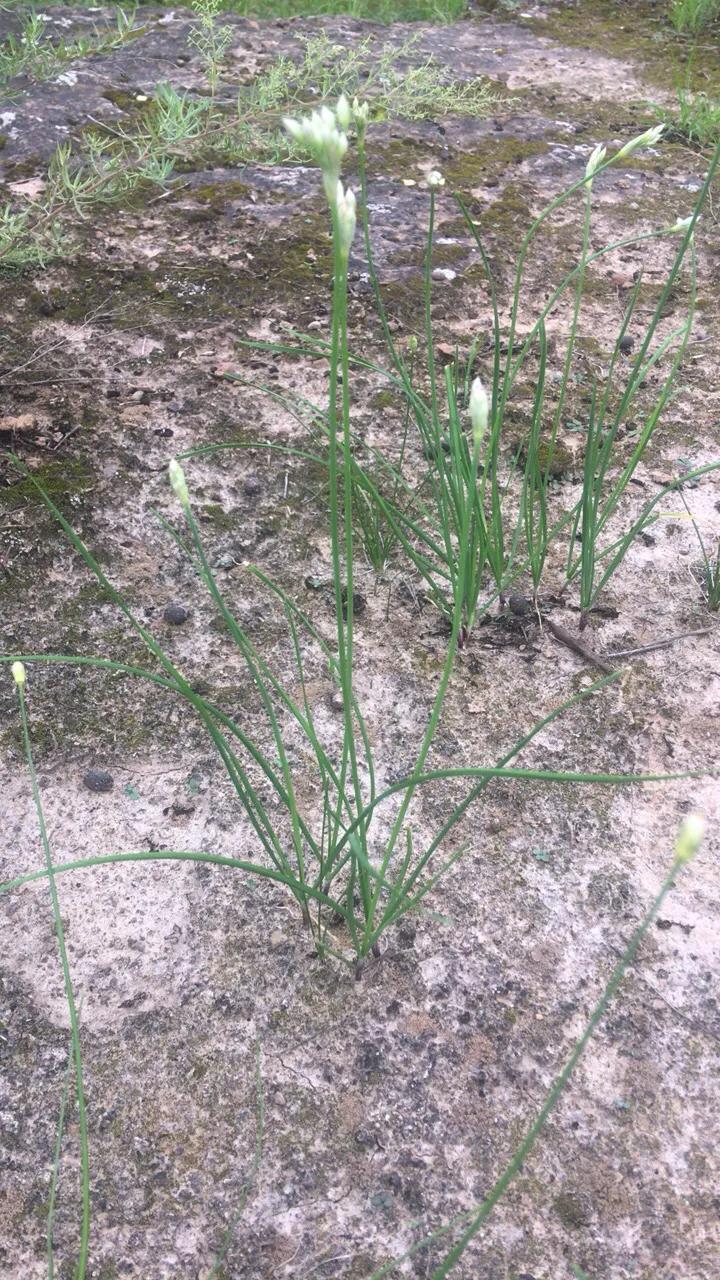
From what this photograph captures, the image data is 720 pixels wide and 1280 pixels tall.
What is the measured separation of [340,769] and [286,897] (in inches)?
9.0

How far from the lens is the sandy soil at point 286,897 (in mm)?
1171

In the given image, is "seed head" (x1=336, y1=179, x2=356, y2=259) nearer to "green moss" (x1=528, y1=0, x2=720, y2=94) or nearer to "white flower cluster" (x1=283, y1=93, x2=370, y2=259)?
"white flower cluster" (x1=283, y1=93, x2=370, y2=259)

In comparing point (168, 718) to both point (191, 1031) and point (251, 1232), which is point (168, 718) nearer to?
point (191, 1031)

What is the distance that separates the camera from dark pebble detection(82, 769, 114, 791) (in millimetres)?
1624

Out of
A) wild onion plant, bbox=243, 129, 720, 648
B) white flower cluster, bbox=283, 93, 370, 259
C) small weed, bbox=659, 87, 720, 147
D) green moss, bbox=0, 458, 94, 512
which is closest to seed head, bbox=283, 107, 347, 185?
white flower cluster, bbox=283, 93, 370, 259

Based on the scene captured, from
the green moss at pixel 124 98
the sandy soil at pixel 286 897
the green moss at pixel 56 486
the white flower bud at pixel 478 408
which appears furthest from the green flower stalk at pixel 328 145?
the green moss at pixel 124 98

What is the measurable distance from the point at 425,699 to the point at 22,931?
2.73 ft

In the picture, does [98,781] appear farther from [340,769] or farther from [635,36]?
[635,36]

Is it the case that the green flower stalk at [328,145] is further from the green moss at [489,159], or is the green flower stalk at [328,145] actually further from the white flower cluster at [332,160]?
the green moss at [489,159]

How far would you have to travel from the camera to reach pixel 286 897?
1490 mm

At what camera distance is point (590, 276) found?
9.52ft

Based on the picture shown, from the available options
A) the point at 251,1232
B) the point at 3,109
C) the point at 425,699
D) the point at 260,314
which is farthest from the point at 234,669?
the point at 3,109

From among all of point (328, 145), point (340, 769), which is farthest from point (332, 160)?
point (340, 769)

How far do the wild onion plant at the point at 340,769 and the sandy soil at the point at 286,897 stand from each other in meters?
0.06
